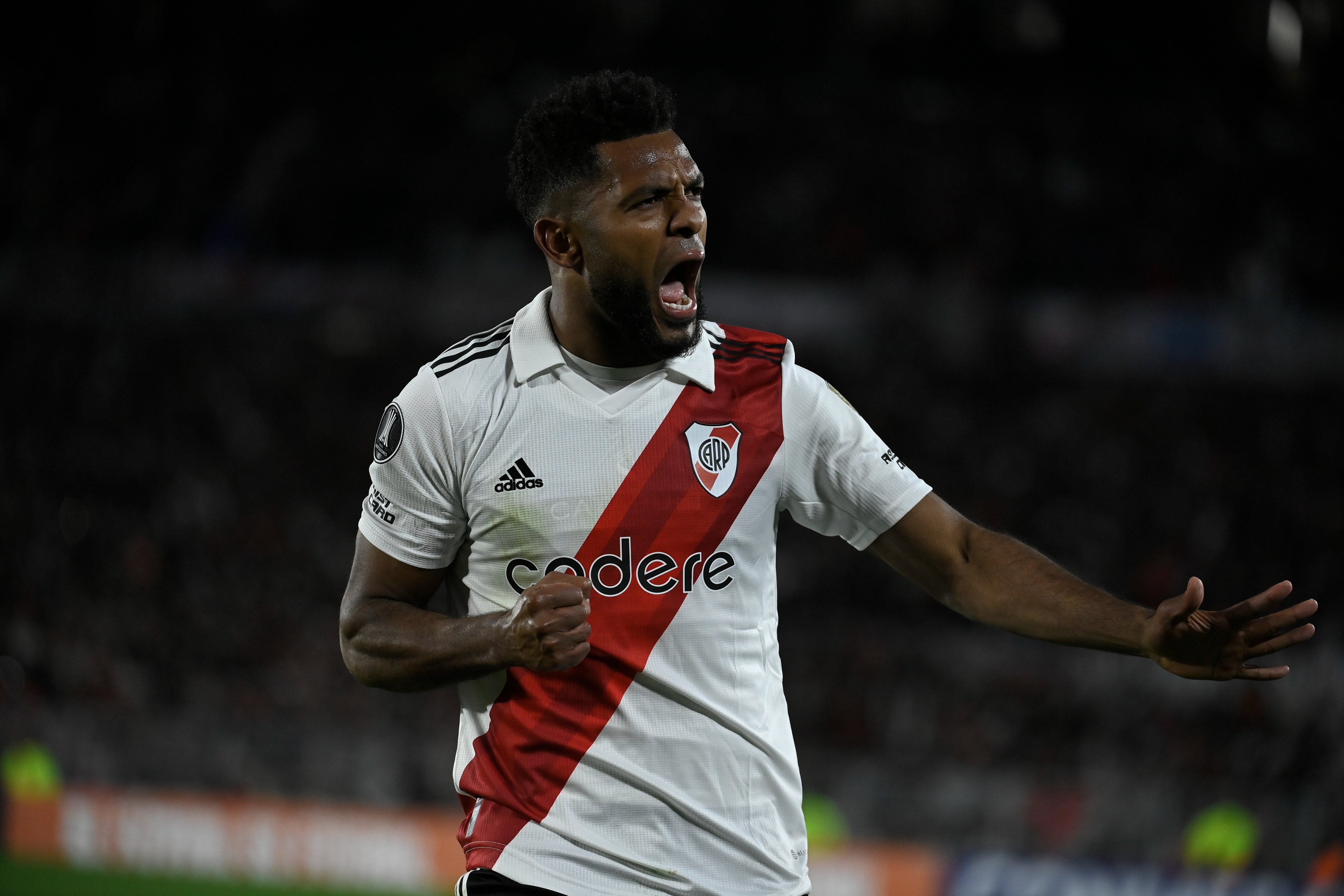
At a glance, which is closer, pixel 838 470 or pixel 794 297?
pixel 838 470

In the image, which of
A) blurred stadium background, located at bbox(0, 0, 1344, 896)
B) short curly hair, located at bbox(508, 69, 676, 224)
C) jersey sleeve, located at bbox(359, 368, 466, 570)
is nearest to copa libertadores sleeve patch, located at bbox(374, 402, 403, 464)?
jersey sleeve, located at bbox(359, 368, 466, 570)

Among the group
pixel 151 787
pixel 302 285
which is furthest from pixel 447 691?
pixel 302 285

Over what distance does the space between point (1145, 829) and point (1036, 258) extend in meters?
8.05

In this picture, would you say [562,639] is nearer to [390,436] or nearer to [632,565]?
[632,565]

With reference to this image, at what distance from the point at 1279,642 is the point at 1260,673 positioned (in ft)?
0.22

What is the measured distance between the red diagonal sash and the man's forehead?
438 mm

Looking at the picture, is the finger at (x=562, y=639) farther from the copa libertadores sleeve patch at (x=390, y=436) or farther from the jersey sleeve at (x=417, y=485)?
the copa libertadores sleeve patch at (x=390, y=436)

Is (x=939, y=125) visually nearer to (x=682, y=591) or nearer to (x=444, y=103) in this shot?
(x=444, y=103)

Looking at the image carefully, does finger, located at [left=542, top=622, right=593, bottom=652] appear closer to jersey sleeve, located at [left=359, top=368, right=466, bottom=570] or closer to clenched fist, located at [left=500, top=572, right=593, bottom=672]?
clenched fist, located at [left=500, top=572, right=593, bottom=672]

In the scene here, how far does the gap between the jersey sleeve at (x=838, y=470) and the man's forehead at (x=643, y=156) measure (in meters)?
0.45

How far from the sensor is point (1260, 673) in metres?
2.23

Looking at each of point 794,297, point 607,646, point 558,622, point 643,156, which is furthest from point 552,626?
point 794,297

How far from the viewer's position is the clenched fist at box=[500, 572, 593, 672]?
212 centimetres

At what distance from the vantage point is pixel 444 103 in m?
14.3
